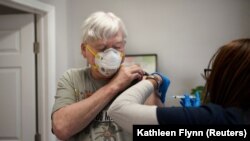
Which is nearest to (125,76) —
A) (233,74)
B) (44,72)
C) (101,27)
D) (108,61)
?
(108,61)

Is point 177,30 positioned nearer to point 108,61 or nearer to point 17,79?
point 17,79

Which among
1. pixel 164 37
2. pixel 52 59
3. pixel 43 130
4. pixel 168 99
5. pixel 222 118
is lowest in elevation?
pixel 43 130

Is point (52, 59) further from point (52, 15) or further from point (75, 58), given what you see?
point (75, 58)

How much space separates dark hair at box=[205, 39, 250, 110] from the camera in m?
0.79

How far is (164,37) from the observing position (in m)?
2.88

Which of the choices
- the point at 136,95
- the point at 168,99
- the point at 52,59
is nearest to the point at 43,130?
the point at 52,59

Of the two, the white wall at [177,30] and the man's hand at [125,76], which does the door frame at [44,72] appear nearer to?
the white wall at [177,30]

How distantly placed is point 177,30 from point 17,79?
1.52 m

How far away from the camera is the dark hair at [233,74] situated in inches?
31.0

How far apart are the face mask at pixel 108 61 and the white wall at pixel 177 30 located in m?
1.63

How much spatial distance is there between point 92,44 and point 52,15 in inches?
58.7

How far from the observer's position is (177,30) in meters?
2.85

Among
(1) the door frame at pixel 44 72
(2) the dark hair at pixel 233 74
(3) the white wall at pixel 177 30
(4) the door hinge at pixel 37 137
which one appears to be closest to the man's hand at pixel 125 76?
(2) the dark hair at pixel 233 74

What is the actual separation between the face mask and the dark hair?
396mm
